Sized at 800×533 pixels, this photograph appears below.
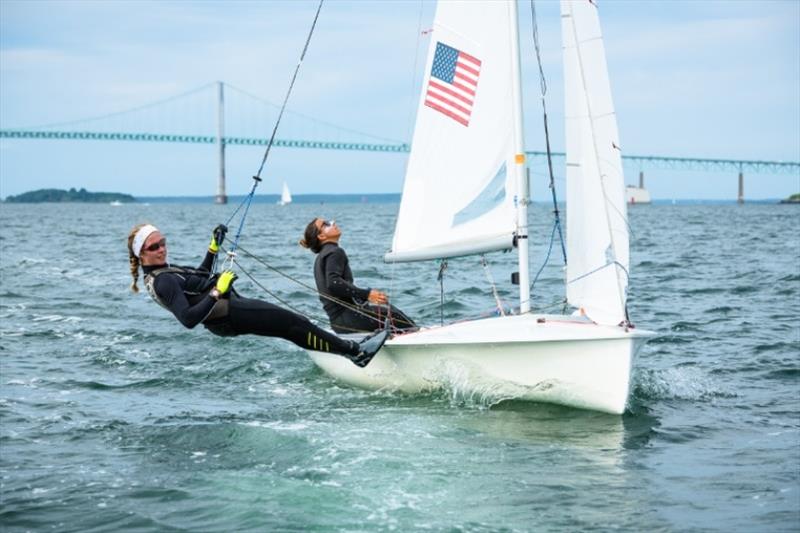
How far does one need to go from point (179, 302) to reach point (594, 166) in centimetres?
310

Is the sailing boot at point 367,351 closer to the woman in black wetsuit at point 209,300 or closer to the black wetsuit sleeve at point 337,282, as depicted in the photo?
the woman in black wetsuit at point 209,300

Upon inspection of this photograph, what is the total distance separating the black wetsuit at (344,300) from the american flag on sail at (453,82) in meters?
1.44

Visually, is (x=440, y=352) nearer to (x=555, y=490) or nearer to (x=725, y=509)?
(x=555, y=490)

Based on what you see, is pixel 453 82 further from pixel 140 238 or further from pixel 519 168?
pixel 140 238

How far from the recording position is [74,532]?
543cm

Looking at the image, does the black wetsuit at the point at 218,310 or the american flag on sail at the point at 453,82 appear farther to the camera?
the american flag on sail at the point at 453,82

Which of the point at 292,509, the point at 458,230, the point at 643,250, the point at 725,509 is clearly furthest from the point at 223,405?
the point at 643,250

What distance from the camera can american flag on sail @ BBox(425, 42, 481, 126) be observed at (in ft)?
28.0

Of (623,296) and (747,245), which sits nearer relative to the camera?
(623,296)

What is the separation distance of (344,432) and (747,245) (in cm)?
2539

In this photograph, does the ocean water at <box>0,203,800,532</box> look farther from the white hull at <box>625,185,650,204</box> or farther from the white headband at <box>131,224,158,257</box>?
the white hull at <box>625,185,650,204</box>

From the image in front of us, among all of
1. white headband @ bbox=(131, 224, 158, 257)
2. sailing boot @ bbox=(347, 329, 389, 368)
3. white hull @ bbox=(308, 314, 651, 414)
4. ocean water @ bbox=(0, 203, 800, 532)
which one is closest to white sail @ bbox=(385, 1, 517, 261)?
white hull @ bbox=(308, 314, 651, 414)

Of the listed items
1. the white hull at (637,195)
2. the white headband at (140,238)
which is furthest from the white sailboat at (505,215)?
the white hull at (637,195)

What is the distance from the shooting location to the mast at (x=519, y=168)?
8180 mm
